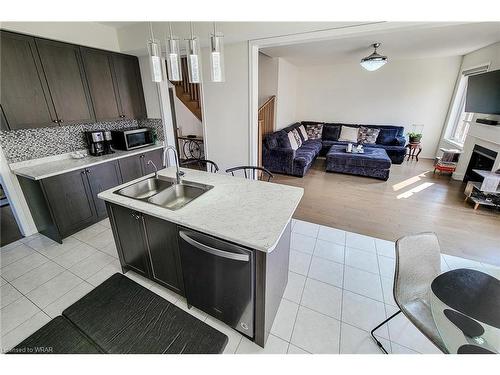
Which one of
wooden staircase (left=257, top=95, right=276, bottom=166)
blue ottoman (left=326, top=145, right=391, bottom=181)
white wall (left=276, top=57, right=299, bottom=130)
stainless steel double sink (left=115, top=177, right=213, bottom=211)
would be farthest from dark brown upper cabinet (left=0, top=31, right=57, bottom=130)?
blue ottoman (left=326, top=145, right=391, bottom=181)

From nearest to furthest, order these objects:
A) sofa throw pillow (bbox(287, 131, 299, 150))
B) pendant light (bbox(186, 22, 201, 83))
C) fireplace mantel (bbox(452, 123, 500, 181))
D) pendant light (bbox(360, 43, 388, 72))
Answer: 1. pendant light (bbox(186, 22, 201, 83))
2. fireplace mantel (bbox(452, 123, 500, 181))
3. pendant light (bbox(360, 43, 388, 72))
4. sofa throw pillow (bbox(287, 131, 299, 150))

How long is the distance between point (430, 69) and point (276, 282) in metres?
6.89

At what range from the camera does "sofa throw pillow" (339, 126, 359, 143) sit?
6.17 meters

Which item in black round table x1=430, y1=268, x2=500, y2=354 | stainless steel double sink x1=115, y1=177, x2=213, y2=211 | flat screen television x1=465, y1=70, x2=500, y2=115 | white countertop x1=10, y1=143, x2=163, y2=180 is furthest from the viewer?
flat screen television x1=465, y1=70, x2=500, y2=115

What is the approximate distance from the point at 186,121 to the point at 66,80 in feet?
11.7

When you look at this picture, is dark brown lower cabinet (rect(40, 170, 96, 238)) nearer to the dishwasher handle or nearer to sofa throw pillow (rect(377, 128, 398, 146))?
the dishwasher handle

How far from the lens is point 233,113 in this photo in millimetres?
2965

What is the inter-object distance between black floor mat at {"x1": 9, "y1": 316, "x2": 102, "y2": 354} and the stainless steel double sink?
0.99 metres

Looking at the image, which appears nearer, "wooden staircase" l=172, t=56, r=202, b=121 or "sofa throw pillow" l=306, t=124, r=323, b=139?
"wooden staircase" l=172, t=56, r=202, b=121

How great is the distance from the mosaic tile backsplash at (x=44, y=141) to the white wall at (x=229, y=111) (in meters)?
1.67

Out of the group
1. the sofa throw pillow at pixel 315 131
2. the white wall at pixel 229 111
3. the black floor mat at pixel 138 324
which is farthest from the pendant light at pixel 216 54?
the sofa throw pillow at pixel 315 131

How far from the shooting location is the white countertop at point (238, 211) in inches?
48.8
